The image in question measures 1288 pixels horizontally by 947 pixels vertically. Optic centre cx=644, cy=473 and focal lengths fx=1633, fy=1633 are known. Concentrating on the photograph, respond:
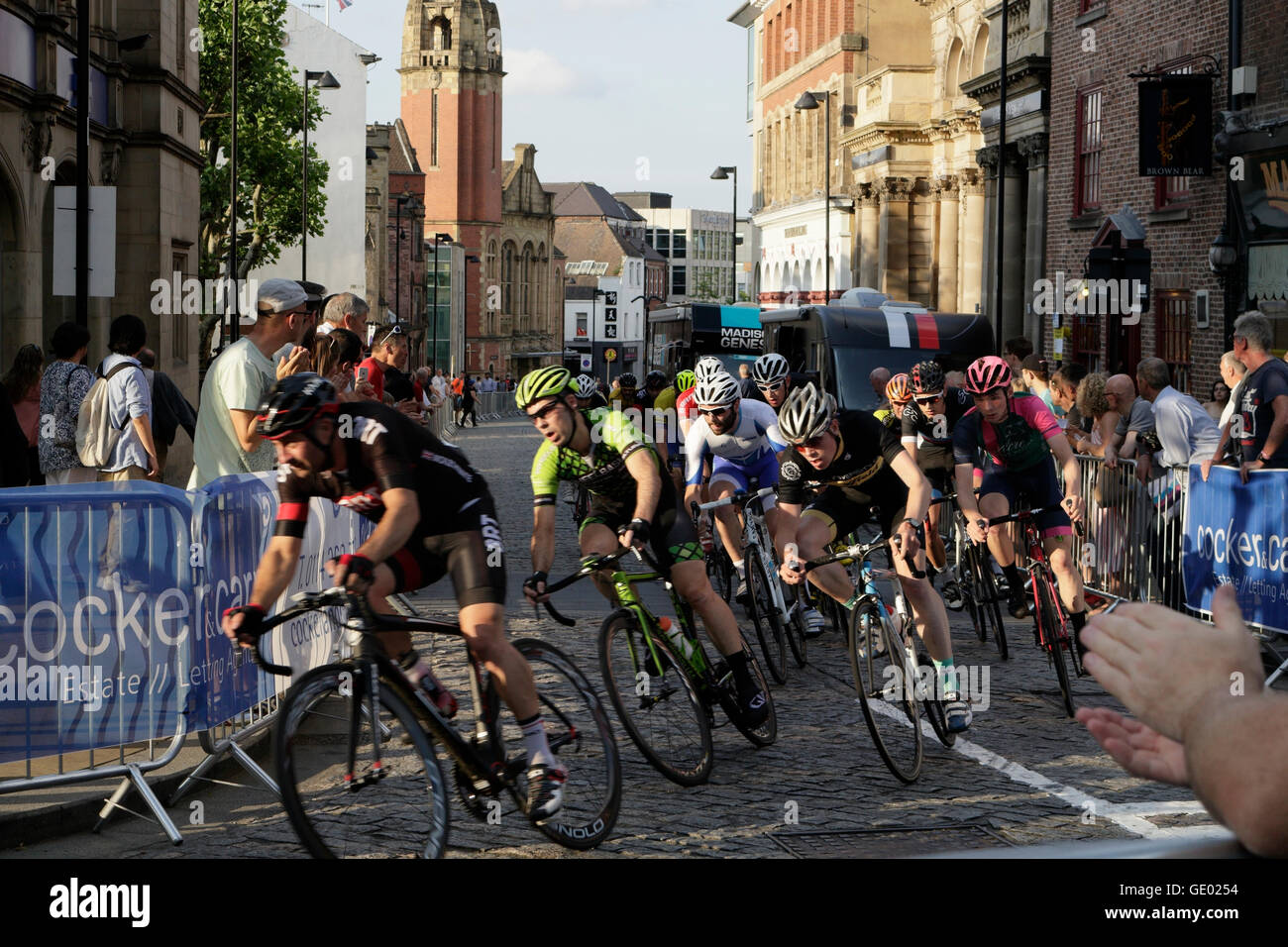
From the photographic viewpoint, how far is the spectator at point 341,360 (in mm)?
10867

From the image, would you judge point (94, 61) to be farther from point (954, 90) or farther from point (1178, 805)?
point (954, 90)

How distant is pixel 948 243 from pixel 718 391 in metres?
41.3

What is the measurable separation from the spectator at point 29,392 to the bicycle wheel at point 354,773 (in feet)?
21.1

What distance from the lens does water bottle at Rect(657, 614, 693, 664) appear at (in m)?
7.75

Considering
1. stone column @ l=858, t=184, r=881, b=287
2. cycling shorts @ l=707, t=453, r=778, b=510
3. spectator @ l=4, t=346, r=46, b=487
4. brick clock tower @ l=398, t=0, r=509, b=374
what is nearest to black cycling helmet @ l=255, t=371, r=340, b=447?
spectator @ l=4, t=346, r=46, b=487

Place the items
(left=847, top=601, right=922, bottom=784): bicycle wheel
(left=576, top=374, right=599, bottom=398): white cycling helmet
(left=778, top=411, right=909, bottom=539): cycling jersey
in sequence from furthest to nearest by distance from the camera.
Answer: (left=576, top=374, right=599, bottom=398): white cycling helmet
(left=778, top=411, right=909, bottom=539): cycling jersey
(left=847, top=601, right=922, bottom=784): bicycle wheel

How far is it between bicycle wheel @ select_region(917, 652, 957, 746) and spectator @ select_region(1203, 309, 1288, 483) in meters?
4.03

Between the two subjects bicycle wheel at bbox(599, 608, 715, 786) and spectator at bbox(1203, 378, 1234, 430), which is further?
spectator at bbox(1203, 378, 1234, 430)

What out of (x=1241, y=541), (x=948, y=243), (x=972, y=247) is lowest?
(x=1241, y=541)

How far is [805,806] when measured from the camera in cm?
730

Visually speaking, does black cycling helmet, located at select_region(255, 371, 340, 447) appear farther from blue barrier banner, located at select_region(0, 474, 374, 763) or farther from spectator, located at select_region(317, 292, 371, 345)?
spectator, located at select_region(317, 292, 371, 345)

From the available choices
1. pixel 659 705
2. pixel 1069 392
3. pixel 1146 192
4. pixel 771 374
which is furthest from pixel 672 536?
pixel 1146 192

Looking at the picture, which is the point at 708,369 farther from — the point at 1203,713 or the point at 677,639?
the point at 1203,713

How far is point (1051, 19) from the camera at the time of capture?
33.2 metres
